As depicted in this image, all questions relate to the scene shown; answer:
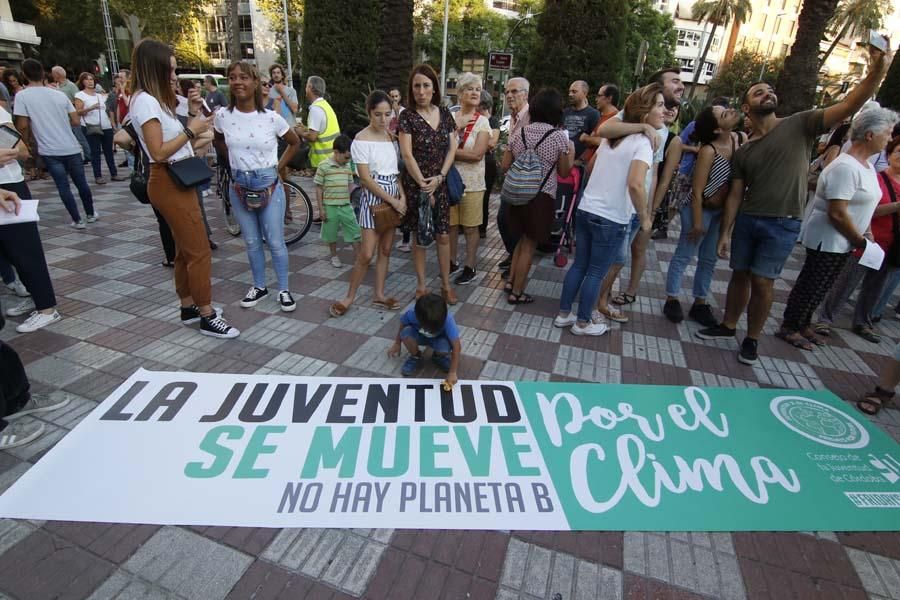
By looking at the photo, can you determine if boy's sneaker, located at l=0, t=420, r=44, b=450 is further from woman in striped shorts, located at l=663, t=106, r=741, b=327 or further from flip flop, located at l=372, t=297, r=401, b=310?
woman in striped shorts, located at l=663, t=106, r=741, b=327

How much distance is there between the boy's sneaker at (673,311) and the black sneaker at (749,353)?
723mm

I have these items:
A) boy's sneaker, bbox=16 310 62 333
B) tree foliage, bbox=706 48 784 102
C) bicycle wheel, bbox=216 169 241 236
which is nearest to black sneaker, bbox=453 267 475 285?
bicycle wheel, bbox=216 169 241 236

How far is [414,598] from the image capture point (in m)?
1.90

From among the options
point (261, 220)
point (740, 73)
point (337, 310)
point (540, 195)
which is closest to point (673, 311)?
point (540, 195)

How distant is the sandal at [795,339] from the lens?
4.19 meters

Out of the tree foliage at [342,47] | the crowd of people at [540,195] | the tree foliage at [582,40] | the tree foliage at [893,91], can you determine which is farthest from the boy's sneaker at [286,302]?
the tree foliage at [893,91]

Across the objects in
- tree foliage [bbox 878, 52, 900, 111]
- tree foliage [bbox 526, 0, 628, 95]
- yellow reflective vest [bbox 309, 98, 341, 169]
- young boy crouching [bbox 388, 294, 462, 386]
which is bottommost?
young boy crouching [bbox 388, 294, 462, 386]

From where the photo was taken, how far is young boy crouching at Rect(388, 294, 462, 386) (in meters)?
2.99

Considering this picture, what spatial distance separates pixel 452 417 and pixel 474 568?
3.32ft

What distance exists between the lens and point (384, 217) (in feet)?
13.4

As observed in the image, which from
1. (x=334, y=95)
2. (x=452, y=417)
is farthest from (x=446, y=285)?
(x=334, y=95)

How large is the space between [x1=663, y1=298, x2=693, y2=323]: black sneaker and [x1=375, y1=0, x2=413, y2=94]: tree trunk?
697 cm

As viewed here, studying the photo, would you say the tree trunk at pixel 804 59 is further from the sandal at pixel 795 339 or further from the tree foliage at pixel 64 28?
the tree foliage at pixel 64 28

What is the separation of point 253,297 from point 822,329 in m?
5.33
